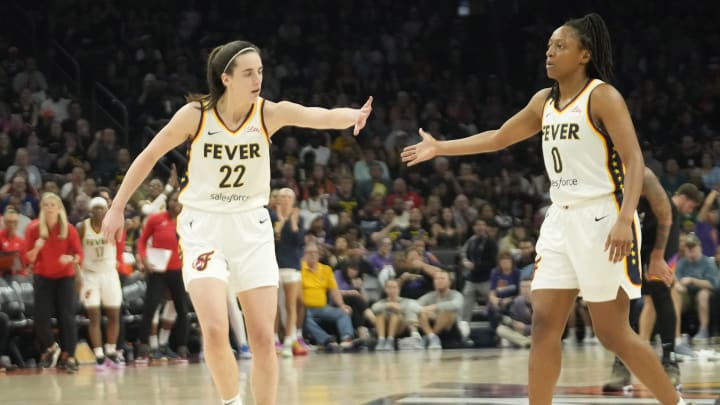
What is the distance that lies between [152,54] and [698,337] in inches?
393

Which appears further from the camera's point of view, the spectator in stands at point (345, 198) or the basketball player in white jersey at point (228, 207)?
the spectator in stands at point (345, 198)

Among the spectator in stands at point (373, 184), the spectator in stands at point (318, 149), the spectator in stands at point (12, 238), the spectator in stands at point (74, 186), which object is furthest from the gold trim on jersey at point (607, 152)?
the spectator in stands at point (318, 149)

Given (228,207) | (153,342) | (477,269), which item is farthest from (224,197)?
(477,269)

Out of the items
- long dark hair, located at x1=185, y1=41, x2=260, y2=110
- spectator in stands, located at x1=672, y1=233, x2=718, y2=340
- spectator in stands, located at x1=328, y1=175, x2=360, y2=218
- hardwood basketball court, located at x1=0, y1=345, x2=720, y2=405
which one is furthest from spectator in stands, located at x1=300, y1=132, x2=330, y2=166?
long dark hair, located at x1=185, y1=41, x2=260, y2=110

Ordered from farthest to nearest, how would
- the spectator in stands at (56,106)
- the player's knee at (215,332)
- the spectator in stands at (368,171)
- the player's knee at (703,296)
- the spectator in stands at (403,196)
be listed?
the spectator in stands at (368,171) < the spectator in stands at (56,106) < the spectator in stands at (403,196) < the player's knee at (703,296) < the player's knee at (215,332)

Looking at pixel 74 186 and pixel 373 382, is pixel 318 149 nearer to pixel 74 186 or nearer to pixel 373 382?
pixel 74 186

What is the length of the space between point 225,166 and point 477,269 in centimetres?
871

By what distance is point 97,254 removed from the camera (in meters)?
11.4

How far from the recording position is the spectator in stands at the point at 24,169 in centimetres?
1394

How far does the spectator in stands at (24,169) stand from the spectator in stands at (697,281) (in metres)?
7.77

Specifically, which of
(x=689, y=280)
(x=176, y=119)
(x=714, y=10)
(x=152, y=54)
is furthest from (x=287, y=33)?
(x=176, y=119)

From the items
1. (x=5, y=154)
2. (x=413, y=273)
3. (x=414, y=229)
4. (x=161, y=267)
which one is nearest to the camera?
(x=161, y=267)

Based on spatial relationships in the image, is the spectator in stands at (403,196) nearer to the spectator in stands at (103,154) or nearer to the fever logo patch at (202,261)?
the spectator in stands at (103,154)

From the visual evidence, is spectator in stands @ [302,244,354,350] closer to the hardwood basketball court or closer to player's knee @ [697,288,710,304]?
the hardwood basketball court
